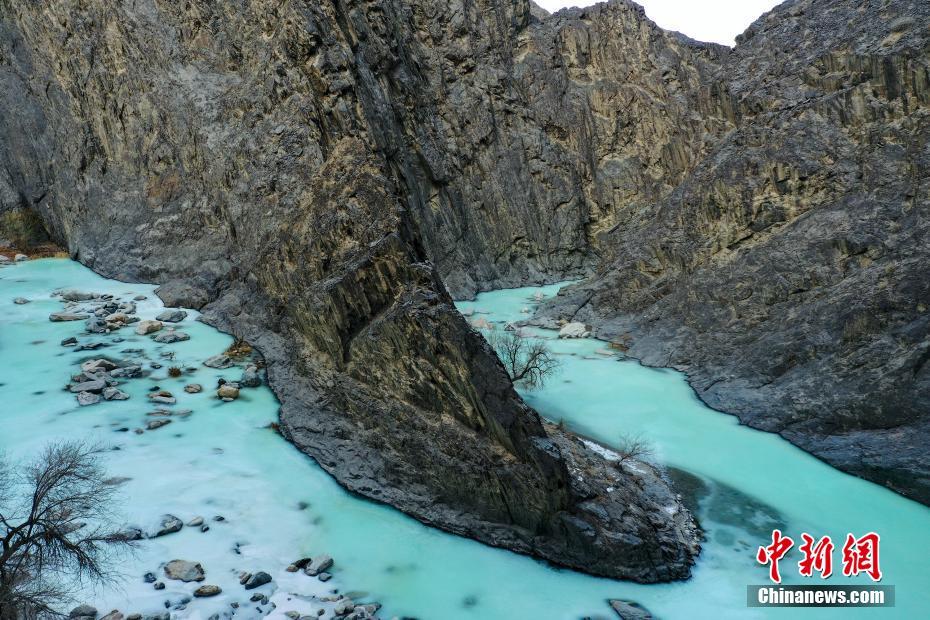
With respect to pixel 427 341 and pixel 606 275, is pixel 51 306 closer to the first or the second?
pixel 427 341

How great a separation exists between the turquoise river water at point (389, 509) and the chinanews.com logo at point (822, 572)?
0.22 m

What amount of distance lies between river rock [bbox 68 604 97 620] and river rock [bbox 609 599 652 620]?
34.3 feet

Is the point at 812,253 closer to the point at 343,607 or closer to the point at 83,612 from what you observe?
the point at 343,607

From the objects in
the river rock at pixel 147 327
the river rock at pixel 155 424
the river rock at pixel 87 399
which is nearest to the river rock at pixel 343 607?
the river rock at pixel 155 424

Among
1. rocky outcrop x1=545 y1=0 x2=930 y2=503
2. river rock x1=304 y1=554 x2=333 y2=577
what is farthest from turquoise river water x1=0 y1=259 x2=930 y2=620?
rocky outcrop x1=545 y1=0 x2=930 y2=503

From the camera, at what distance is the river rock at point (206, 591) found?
43.7 feet

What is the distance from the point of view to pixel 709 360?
26.9m

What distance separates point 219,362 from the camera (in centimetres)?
2502

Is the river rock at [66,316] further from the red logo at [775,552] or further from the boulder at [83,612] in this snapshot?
the red logo at [775,552]

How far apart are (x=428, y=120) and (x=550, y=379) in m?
25.2

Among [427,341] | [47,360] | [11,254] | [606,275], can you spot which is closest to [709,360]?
[606,275]

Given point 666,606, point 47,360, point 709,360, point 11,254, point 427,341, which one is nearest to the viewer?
point 666,606

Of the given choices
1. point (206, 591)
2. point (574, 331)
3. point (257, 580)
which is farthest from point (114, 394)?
point (574, 331)

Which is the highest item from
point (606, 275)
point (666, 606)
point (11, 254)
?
point (11, 254)
